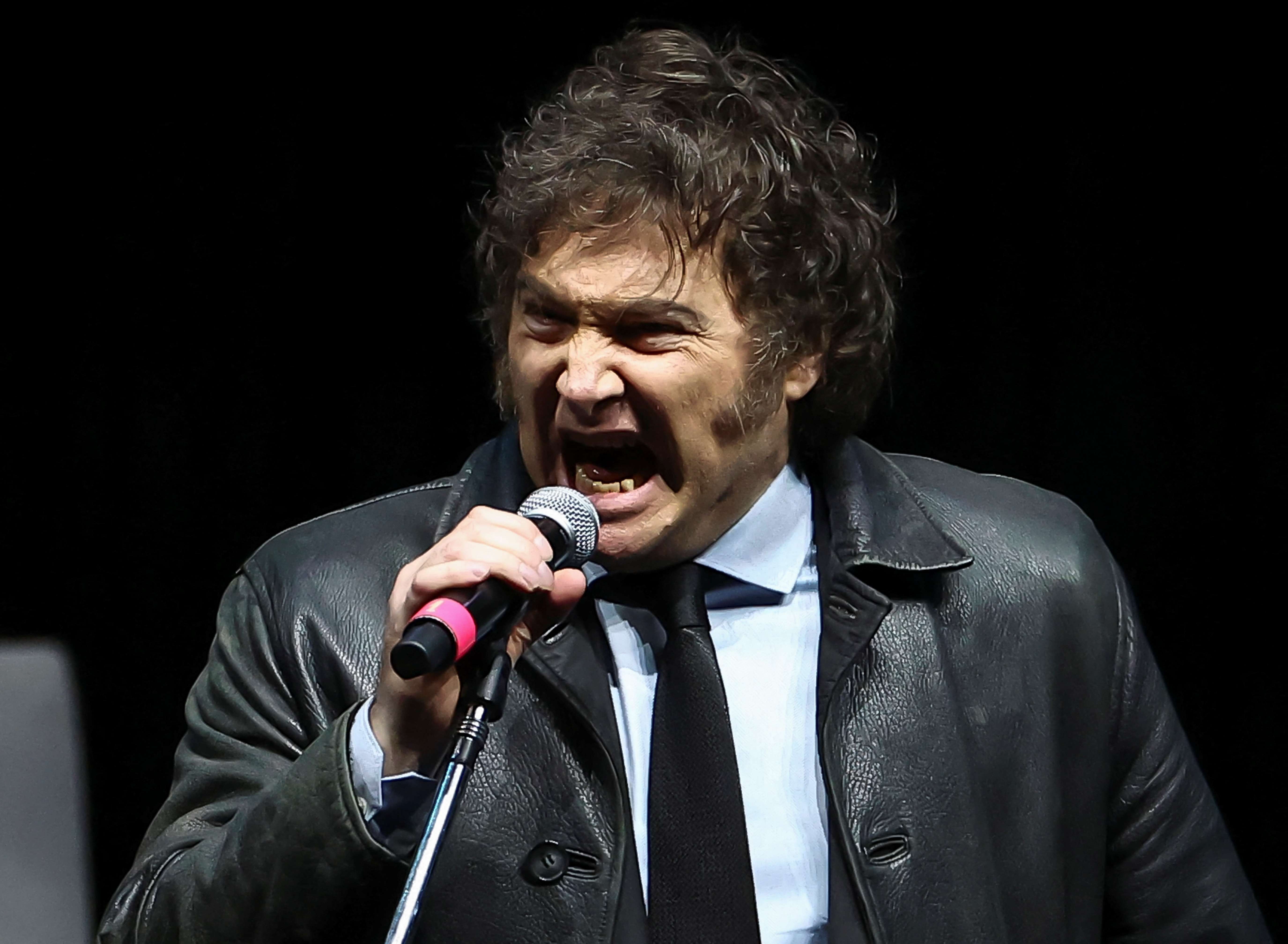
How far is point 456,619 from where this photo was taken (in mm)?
1321

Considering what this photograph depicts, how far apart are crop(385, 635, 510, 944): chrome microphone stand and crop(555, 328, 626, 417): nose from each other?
45 cm

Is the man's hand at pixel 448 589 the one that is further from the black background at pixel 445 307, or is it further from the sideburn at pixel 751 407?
the black background at pixel 445 307

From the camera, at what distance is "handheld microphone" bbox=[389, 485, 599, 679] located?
1280 millimetres

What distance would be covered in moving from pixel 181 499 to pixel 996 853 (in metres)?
1.37

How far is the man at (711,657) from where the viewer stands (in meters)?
1.75

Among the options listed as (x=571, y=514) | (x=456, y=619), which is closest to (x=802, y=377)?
(x=571, y=514)

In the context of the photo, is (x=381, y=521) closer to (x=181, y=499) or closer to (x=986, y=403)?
(x=181, y=499)

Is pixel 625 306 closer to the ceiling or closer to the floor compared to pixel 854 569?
closer to the ceiling

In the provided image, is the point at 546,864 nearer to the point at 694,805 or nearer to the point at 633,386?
the point at 694,805

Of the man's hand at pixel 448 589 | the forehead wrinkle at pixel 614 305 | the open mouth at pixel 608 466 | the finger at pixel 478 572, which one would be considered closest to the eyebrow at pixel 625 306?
the forehead wrinkle at pixel 614 305

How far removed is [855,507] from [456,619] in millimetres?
799

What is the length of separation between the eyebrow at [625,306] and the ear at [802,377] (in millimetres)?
219

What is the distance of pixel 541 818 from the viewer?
1.77 meters

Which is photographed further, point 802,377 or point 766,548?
point 802,377
